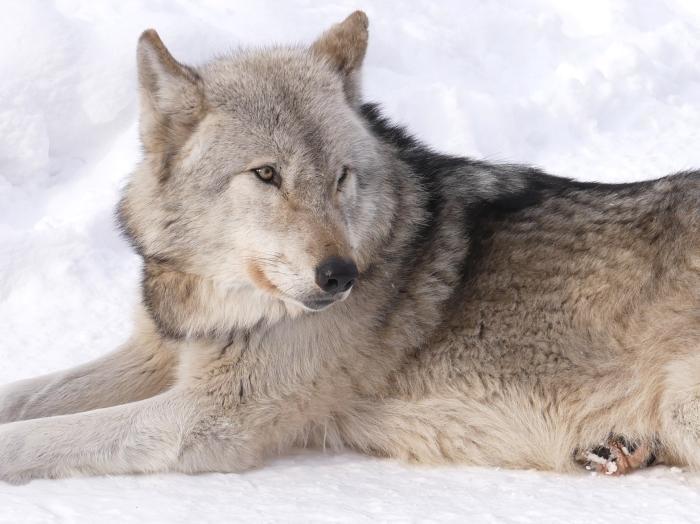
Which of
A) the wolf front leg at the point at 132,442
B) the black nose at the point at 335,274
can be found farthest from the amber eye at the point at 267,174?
the wolf front leg at the point at 132,442

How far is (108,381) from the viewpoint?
4.75 metres

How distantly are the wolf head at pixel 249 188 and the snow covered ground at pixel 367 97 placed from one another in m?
0.82

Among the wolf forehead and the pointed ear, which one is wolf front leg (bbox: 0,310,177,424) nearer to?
the wolf forehead

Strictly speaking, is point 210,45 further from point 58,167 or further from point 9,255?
point 9,255

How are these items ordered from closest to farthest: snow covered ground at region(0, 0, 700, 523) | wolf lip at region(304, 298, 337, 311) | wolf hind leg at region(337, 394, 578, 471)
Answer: snow covered ground at region(0, 0, 700, 523)
wolf lip at region(304, 298, 337, 311)
wolf hind leg at region(337, 394, 578, 471)

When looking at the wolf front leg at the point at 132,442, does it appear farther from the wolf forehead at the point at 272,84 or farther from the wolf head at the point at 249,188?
the wolf forehead at the point at 272,84

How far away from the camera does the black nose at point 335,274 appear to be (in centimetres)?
377

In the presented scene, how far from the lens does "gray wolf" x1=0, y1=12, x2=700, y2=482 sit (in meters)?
4.07

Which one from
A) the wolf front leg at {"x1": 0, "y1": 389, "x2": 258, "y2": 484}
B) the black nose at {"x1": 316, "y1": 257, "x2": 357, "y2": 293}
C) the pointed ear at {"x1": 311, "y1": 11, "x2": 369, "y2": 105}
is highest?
the pointed ear at {"x1": 311, "y1": 11, "x2": 369, "y2": 105}

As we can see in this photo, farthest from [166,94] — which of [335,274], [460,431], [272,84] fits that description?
[460,431]

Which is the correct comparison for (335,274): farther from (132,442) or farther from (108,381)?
(108,381)

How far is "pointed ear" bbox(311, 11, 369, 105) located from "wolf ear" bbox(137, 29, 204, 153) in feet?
2.23

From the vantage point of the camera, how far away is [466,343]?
446 cm

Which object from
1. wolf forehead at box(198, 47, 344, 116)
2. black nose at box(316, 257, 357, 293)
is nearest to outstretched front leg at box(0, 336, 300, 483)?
black nose at box(316, 257, 357, 293)
